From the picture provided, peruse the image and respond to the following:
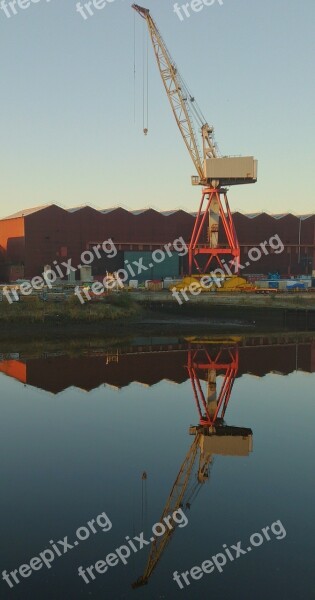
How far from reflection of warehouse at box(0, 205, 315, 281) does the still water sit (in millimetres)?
29508

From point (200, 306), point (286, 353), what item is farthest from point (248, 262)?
point (286, 353)

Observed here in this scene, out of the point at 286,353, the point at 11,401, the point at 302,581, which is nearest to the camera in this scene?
the point at 302,581

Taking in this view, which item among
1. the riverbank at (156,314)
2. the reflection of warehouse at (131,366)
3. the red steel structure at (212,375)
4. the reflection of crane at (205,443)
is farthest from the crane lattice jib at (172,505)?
the riverbank at (156,314)

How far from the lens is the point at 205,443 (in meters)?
12.9

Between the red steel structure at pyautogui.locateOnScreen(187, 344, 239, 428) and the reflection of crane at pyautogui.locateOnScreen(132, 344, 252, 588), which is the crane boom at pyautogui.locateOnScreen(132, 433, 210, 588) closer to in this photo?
the reflection of crane at pyautogui.locateOnScreen(132, 344, 252, 588)

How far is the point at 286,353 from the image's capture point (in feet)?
88.5

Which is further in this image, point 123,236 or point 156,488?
point 123,236

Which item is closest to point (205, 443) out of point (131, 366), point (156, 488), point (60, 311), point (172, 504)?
point (156, 488)

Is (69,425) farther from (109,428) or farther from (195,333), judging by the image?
(195,333)

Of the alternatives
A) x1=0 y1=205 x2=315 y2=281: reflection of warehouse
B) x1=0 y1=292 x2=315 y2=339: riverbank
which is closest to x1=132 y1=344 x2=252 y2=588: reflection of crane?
x1=0 y1=292 x2=315 y2=339: riverbank

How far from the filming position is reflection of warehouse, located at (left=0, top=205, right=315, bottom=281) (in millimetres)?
47938

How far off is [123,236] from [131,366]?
29599mm

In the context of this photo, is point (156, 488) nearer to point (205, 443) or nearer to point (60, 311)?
point (205, 443)

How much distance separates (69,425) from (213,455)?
4.18m
